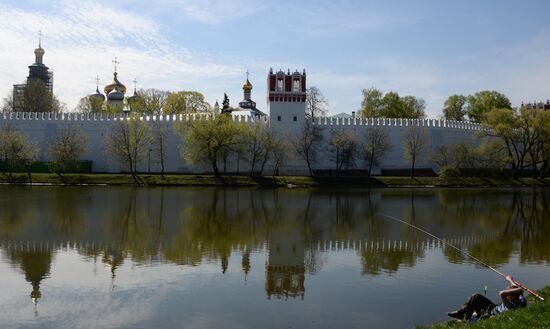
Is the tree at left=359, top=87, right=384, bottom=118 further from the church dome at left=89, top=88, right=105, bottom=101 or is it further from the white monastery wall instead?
the church dome at left=89, top=88, right=105, bottom=101

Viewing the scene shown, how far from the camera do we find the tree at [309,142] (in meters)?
42.1

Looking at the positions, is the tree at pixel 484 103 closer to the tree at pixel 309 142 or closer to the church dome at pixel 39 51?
the tree at pixel 309 142

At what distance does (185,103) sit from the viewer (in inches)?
2323

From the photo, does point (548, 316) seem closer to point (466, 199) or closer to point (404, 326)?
point (404, 326)

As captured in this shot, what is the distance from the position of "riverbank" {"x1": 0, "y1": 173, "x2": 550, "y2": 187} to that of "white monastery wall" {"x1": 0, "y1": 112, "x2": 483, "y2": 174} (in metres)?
4.41

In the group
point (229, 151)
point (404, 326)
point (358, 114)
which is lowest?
point (404, 326)

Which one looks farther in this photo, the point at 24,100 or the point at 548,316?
the point at 24,100

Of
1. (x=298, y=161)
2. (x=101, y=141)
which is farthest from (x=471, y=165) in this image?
(x=101, y=141)

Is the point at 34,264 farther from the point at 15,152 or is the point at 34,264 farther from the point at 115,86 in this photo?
the point at 115,86

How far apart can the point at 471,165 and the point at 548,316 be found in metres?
37.7

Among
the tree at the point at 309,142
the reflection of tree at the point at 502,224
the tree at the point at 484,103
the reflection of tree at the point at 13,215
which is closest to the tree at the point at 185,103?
the tree at the point at 309,142

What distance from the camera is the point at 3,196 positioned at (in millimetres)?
24906

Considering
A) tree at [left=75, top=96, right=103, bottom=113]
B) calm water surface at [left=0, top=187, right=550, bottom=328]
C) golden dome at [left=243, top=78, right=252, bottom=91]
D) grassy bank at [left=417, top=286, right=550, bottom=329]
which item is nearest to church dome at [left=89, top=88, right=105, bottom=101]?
tree at [left=75, top=96, right=103, bottom=113]

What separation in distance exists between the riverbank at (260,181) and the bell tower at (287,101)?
6.59 meters
